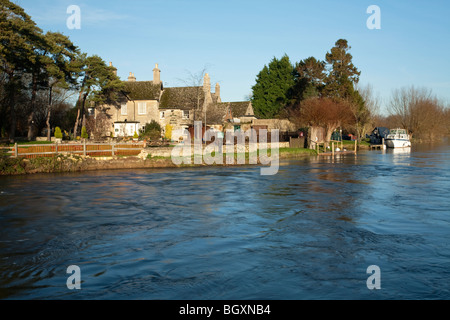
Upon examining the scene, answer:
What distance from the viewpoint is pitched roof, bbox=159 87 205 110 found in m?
55.8

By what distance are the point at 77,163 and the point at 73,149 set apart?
1.65 m

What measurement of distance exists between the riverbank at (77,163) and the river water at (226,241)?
5.83 metres

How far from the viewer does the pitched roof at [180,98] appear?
183 feet

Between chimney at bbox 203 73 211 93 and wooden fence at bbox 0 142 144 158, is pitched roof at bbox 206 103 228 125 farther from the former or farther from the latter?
wooden fence at bbox 0 142 144 158

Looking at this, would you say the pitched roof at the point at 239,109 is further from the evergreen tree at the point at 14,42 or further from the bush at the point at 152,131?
the evergreen tree at the point at 14,42

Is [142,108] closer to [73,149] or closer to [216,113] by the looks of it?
[216,113]

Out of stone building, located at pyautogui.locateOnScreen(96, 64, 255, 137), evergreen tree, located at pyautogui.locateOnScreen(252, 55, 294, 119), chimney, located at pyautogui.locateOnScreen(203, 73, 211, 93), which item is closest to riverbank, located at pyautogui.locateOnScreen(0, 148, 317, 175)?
stone building, located at pyautogui.locateOnScreen(96, 64, 255, 137)

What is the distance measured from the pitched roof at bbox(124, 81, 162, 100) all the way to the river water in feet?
119

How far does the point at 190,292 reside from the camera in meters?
7.64

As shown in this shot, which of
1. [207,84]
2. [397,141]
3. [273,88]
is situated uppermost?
[273,88]

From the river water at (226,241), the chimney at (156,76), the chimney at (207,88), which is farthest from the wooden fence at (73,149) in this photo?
the chimney at (156,76)

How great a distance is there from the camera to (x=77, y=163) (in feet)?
98.5

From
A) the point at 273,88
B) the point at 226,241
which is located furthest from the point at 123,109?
the point at 226,241
